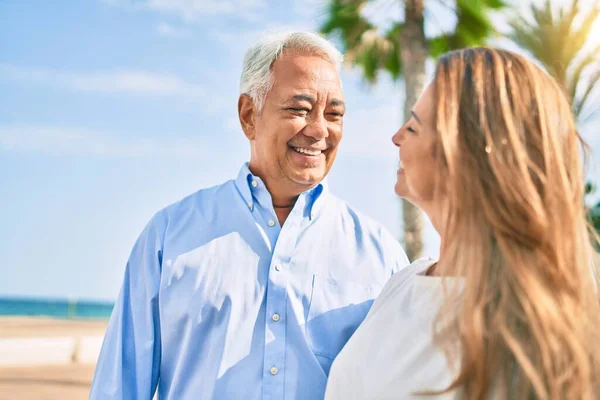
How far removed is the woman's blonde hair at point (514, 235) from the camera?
1710 mm

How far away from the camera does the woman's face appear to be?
2033mm

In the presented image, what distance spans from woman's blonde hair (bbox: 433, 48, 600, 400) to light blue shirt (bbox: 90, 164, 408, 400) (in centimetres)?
91

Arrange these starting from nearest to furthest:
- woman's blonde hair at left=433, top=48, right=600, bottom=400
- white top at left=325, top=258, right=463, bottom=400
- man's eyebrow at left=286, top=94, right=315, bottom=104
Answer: woman's blonde hair at left=433, top=48, right=600, bottom=400 < white top at left=325, top=258, right=463, bottom=400 < man's eyebrow at left=286, top=94, right=315, bottom=104

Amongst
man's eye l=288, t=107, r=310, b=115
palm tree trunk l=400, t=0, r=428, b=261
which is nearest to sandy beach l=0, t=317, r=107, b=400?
palm tree trunk l=400, t=0, r=428, b=261

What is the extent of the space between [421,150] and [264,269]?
101 centimetres

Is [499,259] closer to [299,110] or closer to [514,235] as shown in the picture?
[514,235]

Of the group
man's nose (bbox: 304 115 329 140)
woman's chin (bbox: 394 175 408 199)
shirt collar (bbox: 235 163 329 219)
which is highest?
man's nose (bbox: 304 115 329 140)

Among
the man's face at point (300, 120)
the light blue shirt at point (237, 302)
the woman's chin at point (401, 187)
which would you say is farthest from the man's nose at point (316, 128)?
the woman's chin at point (401, 187)

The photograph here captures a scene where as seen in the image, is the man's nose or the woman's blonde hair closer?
the woman's blonde hair

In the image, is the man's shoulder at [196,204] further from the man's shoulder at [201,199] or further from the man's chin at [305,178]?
the man's chin at [305,178]

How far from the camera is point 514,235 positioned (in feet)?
5.94

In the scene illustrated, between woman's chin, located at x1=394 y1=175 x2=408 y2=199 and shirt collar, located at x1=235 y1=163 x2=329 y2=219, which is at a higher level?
shirt collar, located at x1=235 y1=163 x2=329 y2=219

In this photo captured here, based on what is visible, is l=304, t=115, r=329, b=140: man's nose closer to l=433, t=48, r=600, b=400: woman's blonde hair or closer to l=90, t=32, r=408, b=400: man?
l=90, t=32, r=408, b=400: man

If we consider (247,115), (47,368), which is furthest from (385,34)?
(247,115)
